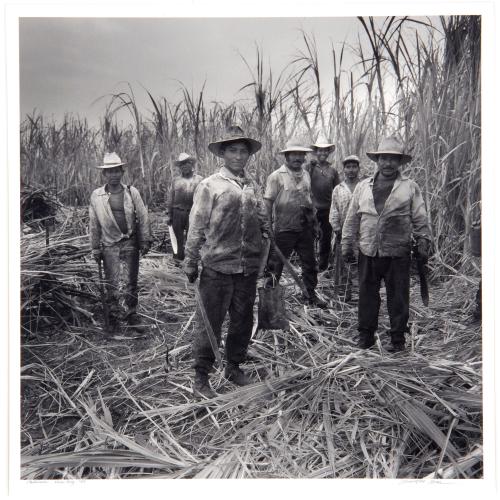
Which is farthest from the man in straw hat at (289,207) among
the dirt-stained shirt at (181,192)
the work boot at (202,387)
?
the work boot at (202,387)

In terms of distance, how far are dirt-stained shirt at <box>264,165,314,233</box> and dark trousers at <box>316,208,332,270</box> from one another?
0.92m

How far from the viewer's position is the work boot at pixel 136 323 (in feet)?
14.1

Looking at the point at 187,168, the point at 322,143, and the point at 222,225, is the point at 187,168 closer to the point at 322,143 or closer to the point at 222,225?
the point at 322,143

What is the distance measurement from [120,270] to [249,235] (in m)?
1.85

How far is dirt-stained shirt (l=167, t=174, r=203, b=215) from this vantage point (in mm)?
6088

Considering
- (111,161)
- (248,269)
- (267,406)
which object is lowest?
(267,406)

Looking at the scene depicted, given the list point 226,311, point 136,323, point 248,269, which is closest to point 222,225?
point 248,269

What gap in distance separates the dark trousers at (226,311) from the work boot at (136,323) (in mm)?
1050

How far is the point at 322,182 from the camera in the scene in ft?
19.1

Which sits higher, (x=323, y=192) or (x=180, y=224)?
(x=323, y=192)

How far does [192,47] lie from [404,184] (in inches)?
67.4

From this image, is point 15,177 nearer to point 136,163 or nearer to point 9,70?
point 9,70

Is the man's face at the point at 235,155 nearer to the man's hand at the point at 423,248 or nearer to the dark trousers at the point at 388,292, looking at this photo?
the dark trousers at the point at 388,292
